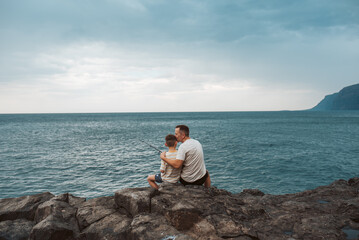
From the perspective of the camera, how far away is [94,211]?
5250 millimetres

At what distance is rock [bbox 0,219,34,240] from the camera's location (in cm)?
491

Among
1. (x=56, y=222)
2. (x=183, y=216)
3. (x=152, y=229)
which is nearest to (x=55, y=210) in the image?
(x=56, y=222)

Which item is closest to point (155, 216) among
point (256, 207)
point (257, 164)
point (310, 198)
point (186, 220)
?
point (186, 220)

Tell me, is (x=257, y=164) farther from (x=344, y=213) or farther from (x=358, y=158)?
(x=344, y=213)

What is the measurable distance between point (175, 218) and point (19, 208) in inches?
161

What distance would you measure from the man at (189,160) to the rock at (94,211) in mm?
1617

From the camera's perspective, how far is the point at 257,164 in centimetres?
2175

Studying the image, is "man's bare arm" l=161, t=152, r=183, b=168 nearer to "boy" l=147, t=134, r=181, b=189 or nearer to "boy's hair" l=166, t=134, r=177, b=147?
"boy" l=147, t=134, r=181, b=189

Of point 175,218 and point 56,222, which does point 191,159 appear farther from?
point 56,222

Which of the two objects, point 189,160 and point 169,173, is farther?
point 169,173

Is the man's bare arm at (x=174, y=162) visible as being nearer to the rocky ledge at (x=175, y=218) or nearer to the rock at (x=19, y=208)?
the rocky ledge at (x=175, y=218)

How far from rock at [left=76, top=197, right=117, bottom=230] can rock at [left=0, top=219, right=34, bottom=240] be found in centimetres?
106

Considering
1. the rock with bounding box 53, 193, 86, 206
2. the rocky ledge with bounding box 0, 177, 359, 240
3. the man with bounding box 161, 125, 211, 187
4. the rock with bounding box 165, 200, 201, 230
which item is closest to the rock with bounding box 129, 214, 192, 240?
the rocky ledge with bounding box 0, 177, 359, 240

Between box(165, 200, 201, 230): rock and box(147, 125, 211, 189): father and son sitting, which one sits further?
box(147, 125, 211, 189): father and son sitting
